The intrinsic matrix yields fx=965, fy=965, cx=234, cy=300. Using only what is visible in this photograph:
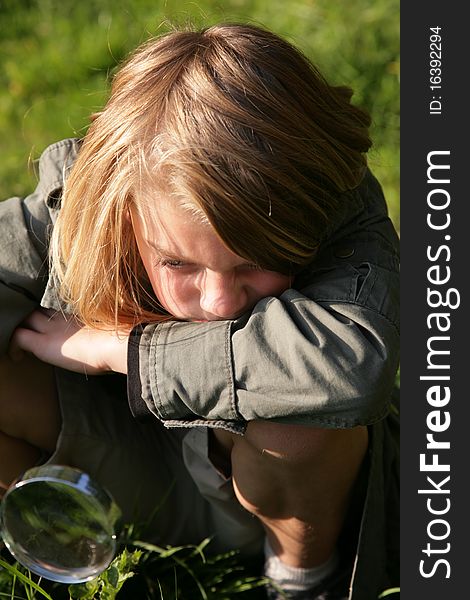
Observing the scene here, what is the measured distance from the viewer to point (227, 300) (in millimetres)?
1783

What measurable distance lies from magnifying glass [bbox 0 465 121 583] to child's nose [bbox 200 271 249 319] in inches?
18.9

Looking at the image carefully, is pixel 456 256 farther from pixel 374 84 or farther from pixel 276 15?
pixel 276 15

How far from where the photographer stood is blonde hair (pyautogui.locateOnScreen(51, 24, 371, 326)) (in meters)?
1.69

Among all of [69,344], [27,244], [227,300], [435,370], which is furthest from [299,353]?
[27,244]

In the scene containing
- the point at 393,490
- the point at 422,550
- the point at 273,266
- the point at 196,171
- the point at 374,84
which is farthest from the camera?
the point at 374,84

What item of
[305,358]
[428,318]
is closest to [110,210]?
[305,358]

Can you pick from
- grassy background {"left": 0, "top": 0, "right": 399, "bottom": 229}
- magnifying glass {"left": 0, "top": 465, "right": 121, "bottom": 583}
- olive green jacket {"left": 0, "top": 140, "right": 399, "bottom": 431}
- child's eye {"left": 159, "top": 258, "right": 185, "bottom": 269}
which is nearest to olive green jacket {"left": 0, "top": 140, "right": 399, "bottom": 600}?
olive green jacket {"left": 0, "top": 140, "right": 399, "bottom": 431}

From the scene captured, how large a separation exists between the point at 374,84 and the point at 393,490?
5.66ft

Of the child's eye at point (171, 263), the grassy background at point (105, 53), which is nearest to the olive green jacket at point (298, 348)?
the child's eye at point (171, 263)

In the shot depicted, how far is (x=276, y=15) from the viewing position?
362cm

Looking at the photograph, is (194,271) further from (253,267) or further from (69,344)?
(69,344)

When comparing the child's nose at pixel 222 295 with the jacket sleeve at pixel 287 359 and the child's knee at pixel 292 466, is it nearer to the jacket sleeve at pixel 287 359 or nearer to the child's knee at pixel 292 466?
the jacket sleeve at pixel 287 359

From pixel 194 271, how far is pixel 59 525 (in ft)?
2.06

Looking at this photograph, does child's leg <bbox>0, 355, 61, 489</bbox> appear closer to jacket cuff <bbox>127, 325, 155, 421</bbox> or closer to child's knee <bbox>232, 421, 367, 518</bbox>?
jacket cuff <bbox>127, 325, 155, 421</bbox>
